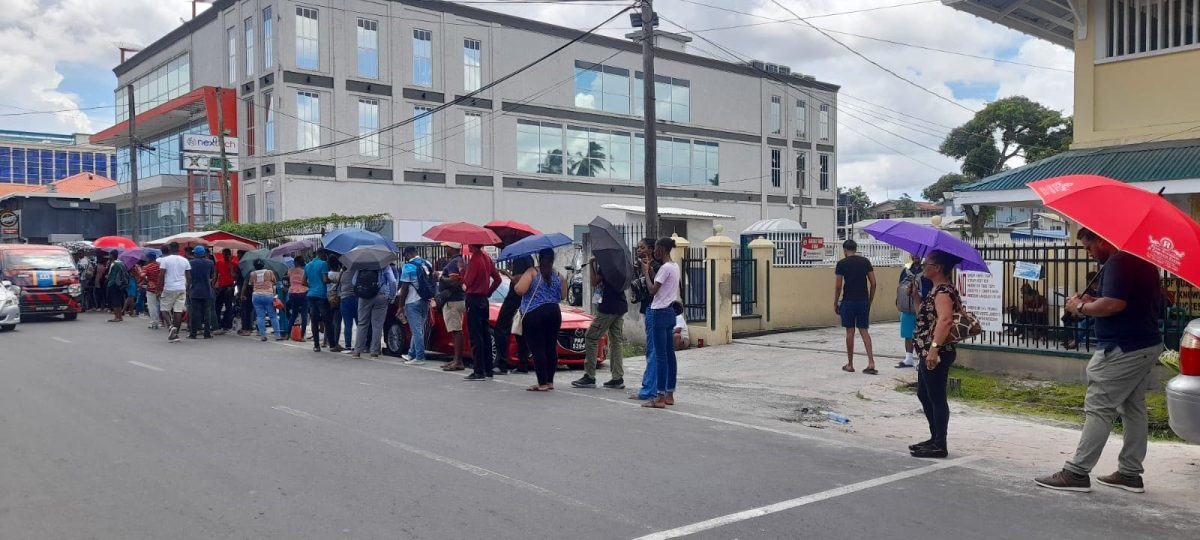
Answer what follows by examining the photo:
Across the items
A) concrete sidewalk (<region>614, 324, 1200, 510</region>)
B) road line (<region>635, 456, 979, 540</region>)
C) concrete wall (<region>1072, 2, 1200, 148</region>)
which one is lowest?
concrete sidewalk (<region>614, 324, 1200, 510</region>)

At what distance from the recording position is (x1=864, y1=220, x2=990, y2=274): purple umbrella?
24.2 feet

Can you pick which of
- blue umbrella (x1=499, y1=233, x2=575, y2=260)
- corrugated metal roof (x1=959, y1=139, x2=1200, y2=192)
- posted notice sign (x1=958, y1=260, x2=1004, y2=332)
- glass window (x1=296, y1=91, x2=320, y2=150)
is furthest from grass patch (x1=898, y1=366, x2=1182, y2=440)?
glass window (x1=296, y1=91, x2=320, y2=150)

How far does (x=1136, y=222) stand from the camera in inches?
217

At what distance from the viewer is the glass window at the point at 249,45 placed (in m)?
36.4

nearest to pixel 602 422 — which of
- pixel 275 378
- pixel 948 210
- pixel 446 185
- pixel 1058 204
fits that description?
pixel 1058 204

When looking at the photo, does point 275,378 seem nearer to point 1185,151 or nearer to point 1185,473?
point 1185,473

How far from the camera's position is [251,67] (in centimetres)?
3653

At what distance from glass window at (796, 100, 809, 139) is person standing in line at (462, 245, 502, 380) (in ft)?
148

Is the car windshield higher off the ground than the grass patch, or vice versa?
the car windshield

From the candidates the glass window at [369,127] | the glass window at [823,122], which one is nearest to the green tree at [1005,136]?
the glass window at [823,122]

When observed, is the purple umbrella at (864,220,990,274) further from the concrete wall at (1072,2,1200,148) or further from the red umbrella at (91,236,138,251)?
the red umbrella at (91,236,138,251)

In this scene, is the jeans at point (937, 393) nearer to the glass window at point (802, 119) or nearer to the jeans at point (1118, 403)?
the jeans at point (1118, 403)

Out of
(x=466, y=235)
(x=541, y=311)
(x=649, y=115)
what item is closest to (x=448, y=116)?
(x=649, y=115)

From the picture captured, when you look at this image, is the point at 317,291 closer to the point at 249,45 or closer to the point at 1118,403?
the point at 1118,403
